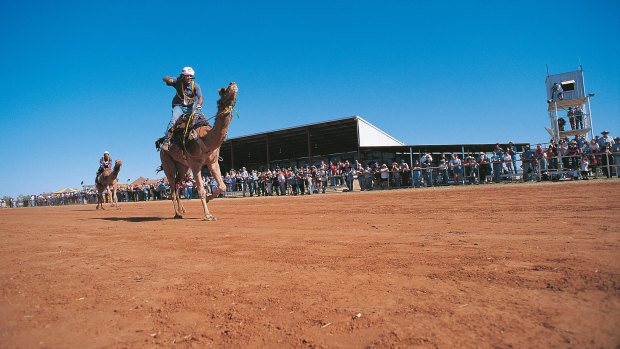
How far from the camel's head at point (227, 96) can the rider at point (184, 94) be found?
160cm

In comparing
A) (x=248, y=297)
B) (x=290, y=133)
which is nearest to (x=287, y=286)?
(x=248, y=297)

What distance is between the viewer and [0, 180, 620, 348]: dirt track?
6.02 feet

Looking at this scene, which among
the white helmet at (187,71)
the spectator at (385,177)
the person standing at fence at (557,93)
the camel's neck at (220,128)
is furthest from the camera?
the person standing at fence at (557,93)

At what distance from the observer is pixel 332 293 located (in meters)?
2.46

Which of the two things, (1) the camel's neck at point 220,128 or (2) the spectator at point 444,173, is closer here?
(1) the camel's neck at point 220,128

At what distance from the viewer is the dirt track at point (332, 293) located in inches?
72.3

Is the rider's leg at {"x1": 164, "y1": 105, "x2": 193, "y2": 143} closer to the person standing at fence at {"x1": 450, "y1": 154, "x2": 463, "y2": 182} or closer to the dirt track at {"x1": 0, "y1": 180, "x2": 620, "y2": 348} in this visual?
the dirt track at {"x1": 0, "y1": 180, "x2": 620, "y2": 348}

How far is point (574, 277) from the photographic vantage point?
93.0 inches

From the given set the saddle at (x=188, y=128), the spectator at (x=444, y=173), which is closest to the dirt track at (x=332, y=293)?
the saddle at (x=188, y=128)

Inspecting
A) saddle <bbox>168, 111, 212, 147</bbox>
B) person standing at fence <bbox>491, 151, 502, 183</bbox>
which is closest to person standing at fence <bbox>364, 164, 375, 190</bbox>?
person standing at fence <bbox>491, 151, 502, 183</bbox>

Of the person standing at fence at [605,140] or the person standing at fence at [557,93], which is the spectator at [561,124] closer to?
the person standing at fence at [557,93]

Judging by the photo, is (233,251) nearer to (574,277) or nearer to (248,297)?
(248,297)

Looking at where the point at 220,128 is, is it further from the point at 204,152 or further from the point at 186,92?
the point at 186,92

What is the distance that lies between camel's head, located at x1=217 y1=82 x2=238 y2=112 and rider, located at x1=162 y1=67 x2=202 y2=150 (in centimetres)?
160
